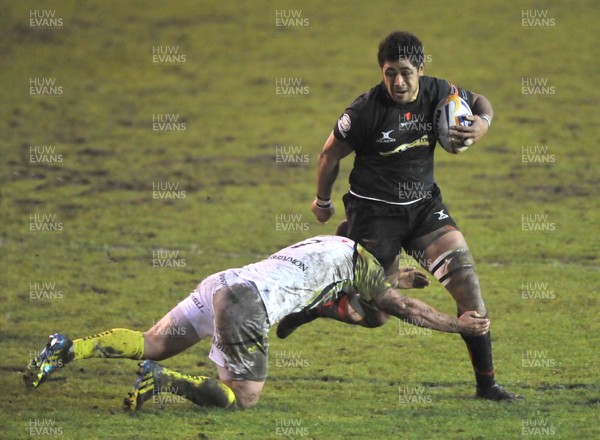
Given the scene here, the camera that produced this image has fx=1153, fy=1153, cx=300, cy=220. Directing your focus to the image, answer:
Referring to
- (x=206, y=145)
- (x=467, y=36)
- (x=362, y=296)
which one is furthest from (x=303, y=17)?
(x=362, y=296)

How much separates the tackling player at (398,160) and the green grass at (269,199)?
3.17 feet

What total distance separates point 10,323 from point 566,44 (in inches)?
488

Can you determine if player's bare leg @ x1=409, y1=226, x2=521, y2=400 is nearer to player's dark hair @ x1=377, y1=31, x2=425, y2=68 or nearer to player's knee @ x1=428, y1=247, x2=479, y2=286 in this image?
player's knee @ x1=428, y1=247, x2=479, y2=286

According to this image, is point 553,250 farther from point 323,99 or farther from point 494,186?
point 323,99

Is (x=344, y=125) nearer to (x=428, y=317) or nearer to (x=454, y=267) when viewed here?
(x=454, y=267)

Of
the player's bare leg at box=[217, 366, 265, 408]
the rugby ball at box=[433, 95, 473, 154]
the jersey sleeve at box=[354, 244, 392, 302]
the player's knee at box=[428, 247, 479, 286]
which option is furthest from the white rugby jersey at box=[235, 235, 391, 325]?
the rugby ball at box=[433, 95, 473, 154]

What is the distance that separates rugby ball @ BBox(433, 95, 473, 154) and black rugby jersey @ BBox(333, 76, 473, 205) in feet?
0.27

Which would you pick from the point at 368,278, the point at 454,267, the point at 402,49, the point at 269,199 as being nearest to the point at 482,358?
the point at 454,267

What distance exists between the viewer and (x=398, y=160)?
8297 millimetres

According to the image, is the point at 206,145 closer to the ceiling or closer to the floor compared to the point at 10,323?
closer to the ceiling

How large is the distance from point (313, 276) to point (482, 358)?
1.29 meters

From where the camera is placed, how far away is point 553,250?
11391mm

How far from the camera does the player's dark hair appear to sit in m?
7.97

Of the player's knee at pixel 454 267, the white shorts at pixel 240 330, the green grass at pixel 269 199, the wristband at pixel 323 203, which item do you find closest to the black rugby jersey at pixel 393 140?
the wristband at pixel 323 203
